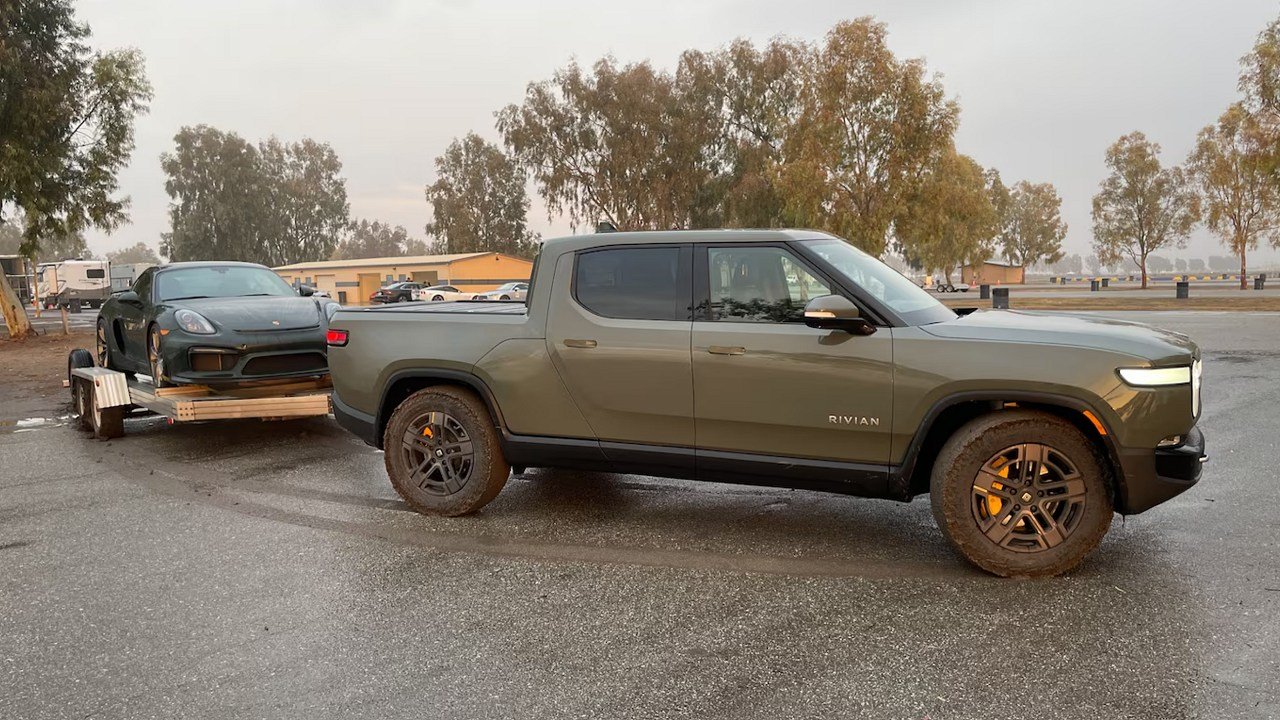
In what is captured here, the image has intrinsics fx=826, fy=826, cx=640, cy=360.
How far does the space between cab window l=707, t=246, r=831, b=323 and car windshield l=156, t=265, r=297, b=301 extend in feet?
20.3

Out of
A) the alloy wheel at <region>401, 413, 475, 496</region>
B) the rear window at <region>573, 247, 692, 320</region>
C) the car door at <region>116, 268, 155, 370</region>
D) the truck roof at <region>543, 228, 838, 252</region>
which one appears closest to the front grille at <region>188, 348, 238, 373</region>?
the car door at <region>116, 268, 155, 370</region>

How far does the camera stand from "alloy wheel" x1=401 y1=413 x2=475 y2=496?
18.0 feet

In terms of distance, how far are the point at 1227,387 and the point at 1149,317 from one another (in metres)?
15.4

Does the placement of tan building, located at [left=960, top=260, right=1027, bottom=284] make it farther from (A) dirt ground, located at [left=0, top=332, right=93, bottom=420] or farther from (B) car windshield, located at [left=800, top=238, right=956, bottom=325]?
(B) car windshield, located at [left=800, top=238, right=956, bottom=325]

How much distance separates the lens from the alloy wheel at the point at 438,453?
5496 mm

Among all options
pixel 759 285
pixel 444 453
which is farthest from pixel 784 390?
pixel 444 453

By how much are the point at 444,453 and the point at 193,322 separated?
12.0 feet

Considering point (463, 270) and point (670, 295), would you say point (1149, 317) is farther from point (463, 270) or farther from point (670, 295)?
point (463, 270)

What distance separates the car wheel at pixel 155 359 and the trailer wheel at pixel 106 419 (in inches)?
23.7

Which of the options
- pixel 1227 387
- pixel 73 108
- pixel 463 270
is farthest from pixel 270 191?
pixel 1227 387

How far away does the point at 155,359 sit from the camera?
7938mm

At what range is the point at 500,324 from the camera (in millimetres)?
5355

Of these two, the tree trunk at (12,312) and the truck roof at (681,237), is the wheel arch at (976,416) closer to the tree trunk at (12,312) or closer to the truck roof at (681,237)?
the truck roof at (681,237)

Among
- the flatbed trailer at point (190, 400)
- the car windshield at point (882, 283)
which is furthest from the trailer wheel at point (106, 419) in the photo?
the car windshield at point (882, 283)
